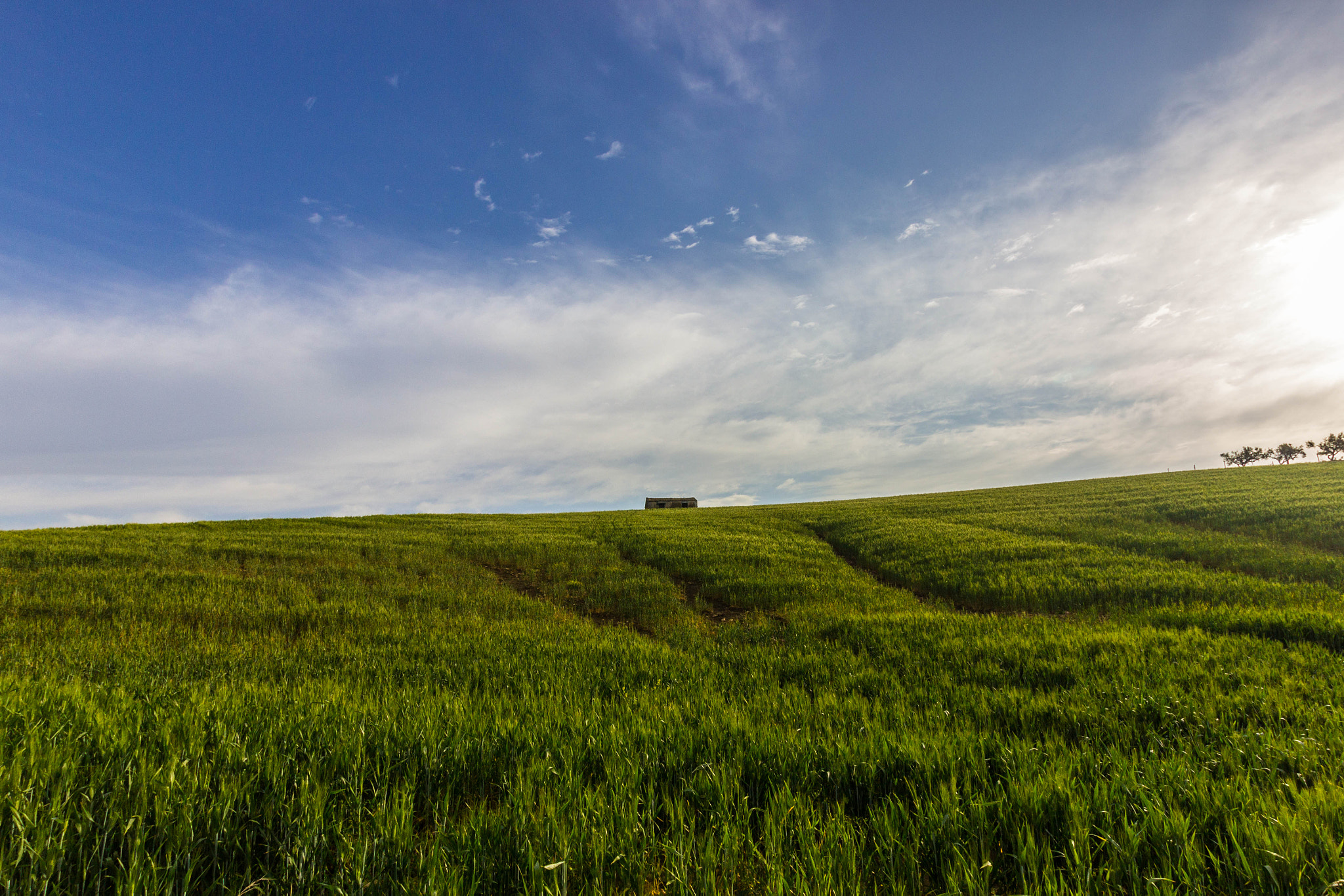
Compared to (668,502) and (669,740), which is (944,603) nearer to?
(669,740)

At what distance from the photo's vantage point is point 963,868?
2609mm

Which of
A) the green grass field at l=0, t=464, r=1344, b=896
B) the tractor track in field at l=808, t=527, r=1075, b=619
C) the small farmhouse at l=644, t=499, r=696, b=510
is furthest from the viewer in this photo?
the small farmhouse at l=644, t=499, r=696, b=510

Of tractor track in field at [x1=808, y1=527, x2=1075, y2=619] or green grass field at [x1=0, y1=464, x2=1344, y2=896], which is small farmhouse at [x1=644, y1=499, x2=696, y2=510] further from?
green grass field at [x1=0, y1=464, x2=1344, y2=896]

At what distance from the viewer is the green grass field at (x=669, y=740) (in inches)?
108

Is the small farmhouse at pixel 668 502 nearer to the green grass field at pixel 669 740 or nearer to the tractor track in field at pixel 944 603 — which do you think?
the tractor track in field at pixel 944 603

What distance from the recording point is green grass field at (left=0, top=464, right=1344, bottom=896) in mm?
2732

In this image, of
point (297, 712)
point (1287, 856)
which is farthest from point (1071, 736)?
point (297, 712)

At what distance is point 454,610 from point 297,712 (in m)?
9.01

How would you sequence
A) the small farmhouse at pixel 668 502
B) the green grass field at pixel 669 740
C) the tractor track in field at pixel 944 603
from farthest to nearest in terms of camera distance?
the small farmhouse at pixel 668 502, the tractor track in field at pixel 944 603, the green grass field at pixel 669 740

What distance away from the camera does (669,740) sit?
4531mm

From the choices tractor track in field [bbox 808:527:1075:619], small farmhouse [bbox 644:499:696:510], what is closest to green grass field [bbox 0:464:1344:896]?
tractor track in field [bbox 808:527:1075:619]

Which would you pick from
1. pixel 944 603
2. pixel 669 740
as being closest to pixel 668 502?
pixel 944 603

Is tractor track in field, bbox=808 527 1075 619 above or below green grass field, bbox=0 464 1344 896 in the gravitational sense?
below

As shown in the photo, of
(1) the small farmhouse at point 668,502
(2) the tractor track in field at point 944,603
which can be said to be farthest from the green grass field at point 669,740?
(1) the small farmhouse at point 668,502
